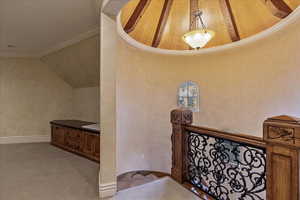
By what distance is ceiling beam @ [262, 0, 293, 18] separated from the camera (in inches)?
130

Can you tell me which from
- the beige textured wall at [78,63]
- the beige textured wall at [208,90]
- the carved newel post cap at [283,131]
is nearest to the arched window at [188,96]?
the beige textured wall at [208,90]

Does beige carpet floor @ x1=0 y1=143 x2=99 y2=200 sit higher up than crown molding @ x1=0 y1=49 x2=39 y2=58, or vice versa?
crown molding @ x1=0 y1=49 x2=39 y2=58

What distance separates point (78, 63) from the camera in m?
4.65

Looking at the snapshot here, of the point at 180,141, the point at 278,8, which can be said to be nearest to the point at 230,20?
→ the point at 278,8

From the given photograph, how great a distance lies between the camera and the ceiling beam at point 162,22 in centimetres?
415

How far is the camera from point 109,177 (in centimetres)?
237

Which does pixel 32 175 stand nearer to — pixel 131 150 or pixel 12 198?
pixel 12 198

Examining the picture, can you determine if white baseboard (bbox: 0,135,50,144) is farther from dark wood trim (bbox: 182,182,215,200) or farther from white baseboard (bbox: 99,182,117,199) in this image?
dark wood trim (bbox: 182,182,215,200)

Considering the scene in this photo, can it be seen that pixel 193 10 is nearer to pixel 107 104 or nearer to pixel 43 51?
pixel 107 104

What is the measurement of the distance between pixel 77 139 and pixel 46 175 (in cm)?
Answer: 138

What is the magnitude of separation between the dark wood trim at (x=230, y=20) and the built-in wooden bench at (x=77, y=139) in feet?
12.8

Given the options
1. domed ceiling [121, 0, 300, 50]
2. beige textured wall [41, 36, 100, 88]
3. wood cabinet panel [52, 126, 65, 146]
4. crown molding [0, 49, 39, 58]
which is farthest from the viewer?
crown molding [0, 49, 39, 58]

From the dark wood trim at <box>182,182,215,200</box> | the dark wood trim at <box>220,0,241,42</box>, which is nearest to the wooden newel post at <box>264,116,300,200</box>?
the dark wood trim at <box>182,182,215,200</box>

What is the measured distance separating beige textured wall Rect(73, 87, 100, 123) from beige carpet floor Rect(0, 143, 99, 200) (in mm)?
1226
